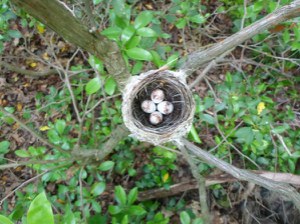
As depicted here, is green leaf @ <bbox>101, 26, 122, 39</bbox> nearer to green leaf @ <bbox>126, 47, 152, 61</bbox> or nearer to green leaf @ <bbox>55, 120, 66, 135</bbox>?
green leaf @ <bbox>126, 47, 152, 61</bbox>

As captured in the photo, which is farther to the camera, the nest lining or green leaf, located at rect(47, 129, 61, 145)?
green leaf, located at rect(47, 129, 61, 145)

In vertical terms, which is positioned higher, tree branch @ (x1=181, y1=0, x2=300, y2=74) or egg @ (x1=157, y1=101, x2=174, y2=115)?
tree branch @ (x1=181, y1=0, x2=300, y2=74)

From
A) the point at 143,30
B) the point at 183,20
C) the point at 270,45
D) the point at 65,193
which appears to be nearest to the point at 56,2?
the point at 143,30

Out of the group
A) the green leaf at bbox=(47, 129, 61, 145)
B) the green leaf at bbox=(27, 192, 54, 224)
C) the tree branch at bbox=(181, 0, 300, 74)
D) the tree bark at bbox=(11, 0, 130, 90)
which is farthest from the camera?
the green leaf at bbox=(47, 129, 61, 145)

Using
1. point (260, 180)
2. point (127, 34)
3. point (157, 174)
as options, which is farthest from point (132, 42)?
point (157, 174)

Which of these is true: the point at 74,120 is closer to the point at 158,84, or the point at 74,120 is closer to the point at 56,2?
the point at 158,84

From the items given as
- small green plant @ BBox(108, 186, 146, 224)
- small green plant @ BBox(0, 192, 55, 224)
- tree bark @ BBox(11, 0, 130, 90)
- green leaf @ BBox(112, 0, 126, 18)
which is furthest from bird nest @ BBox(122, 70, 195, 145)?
small green plant @ BBox(0, 192, 55, 224)

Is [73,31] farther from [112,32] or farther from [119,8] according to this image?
[119,8]
